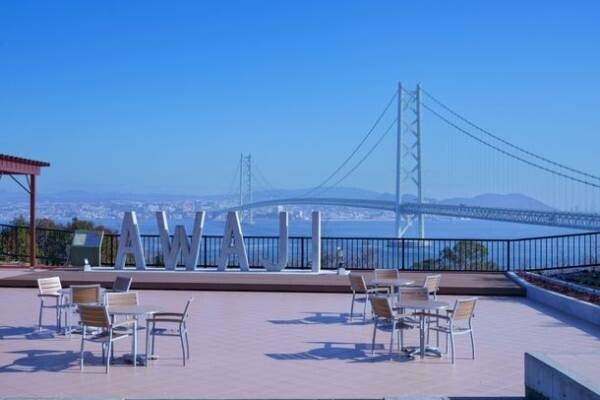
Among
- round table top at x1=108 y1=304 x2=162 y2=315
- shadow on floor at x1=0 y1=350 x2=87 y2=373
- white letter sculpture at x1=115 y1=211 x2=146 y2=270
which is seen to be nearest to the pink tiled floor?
shadow on floor at x1=0 y1=350 x2=87 y2=373

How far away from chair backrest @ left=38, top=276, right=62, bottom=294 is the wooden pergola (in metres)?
7.40

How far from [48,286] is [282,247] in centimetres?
712

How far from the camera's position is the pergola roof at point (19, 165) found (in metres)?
16.9

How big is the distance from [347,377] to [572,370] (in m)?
2.15

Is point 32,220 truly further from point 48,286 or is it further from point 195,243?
point 48,286

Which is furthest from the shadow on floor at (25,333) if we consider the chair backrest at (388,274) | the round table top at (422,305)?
the chair backrest at (388,274)

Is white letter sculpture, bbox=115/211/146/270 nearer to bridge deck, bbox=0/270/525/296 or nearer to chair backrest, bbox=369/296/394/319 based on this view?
bridge deck, bbox=0/270/525/296

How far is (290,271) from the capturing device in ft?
55.8

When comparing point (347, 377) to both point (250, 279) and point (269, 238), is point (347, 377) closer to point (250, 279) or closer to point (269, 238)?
point (250, 279)

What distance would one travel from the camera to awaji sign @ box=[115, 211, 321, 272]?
53.5ft

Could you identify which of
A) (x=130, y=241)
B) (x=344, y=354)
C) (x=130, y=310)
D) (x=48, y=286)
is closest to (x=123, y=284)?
(x=48, y=286)

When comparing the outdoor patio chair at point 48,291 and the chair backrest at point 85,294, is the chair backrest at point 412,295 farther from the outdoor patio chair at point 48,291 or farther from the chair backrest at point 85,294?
the outdoor patio chair at point 48,291

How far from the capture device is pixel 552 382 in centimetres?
576

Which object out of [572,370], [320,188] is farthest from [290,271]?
[320,188]
